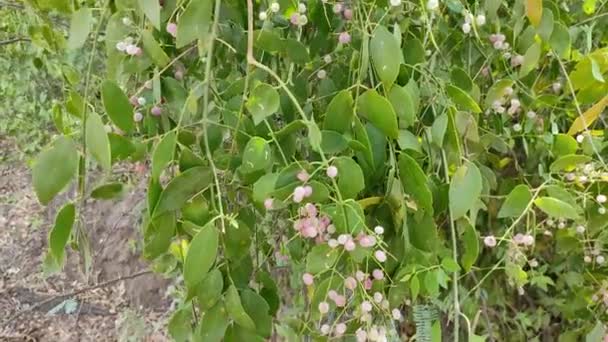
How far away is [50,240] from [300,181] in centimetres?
16

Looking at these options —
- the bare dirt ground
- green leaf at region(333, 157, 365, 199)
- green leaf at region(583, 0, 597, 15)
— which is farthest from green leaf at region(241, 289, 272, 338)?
the bare dirt ground

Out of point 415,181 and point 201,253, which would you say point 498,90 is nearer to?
point 415,181

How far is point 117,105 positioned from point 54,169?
68 mm

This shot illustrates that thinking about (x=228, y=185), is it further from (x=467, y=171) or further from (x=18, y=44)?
(x=18, y=44)

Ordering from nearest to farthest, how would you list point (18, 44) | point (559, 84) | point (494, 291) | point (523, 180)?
1. point (559, 84)
2. point (523, 180)
3. point (494, 291)
4. point (18, 44)

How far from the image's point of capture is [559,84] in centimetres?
Result: 76

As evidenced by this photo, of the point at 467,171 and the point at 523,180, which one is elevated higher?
the point at 467,171

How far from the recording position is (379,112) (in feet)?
1.44

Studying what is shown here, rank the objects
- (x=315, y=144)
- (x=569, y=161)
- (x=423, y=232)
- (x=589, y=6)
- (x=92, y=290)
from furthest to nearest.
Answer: (x=92, y=290) < (x=589, y=6) < (x=569, y=161) < (x=423, y=232) < (x=315, y=144)

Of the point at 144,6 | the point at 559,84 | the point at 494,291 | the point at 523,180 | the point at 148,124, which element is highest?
the point at 144,6

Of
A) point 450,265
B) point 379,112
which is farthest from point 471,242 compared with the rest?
point 379,112

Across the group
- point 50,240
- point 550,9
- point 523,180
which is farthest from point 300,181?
point 523,180

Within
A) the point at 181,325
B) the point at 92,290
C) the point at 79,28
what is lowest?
the point at 92,290

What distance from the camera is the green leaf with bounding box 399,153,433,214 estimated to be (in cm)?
45
